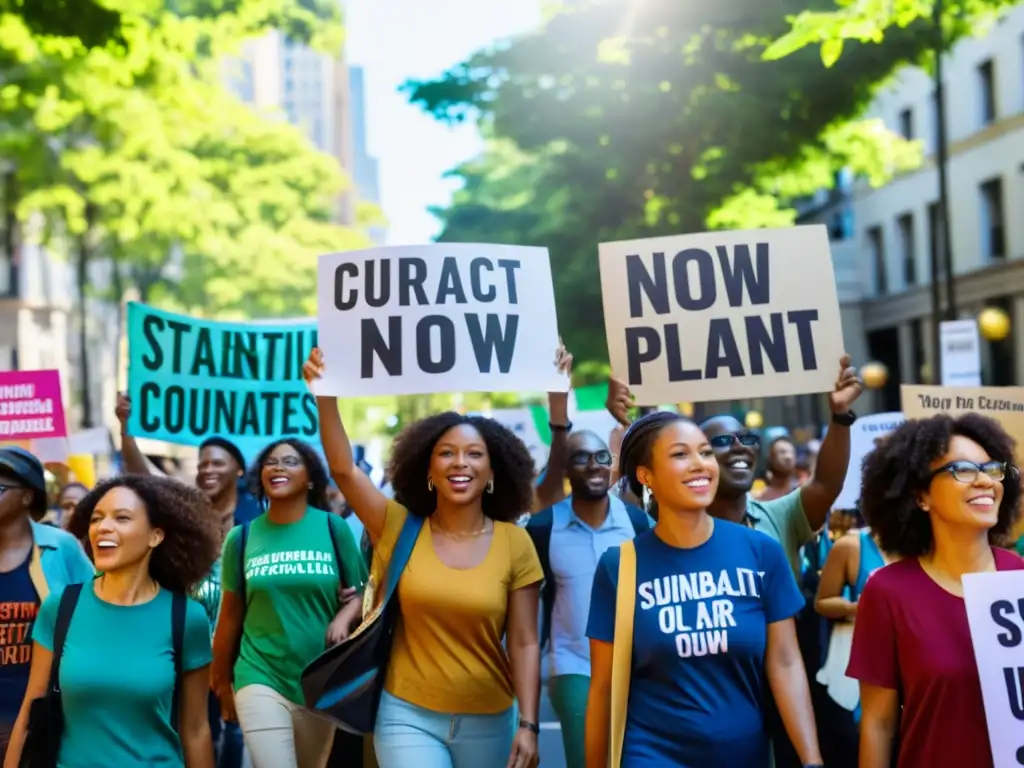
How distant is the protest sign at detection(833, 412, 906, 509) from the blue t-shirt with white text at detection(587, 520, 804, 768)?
408 centimetres

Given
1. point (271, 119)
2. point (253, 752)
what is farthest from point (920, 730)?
point (271, 119)

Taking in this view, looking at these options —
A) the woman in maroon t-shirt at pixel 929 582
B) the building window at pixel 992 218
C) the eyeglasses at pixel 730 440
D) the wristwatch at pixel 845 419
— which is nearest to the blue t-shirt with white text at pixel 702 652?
the woman in maroon t-shirt at pixel 929 582

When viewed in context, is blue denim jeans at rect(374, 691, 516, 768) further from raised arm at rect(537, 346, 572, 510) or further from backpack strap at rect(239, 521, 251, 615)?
backpack strap at rect(239, 521, 251, 615)

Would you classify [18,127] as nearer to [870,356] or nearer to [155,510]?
[155,510]

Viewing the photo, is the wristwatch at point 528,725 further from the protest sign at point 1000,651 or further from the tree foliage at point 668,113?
the tree foliage at point 668,113

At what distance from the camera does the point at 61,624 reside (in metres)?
4.46

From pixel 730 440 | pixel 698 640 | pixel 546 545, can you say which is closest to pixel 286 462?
→ pixel 546 545

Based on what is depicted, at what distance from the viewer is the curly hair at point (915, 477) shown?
4.07 meters

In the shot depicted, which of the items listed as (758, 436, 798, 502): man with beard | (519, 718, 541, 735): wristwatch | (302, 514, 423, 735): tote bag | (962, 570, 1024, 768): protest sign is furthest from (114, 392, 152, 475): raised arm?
(962, 570, 1024, 768): protest sign

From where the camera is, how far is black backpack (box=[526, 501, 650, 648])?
620cm

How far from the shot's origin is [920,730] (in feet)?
12.4

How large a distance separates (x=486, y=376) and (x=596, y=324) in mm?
19043

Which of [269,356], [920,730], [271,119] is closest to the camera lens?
[920,730]

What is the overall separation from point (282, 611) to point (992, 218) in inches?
1215
